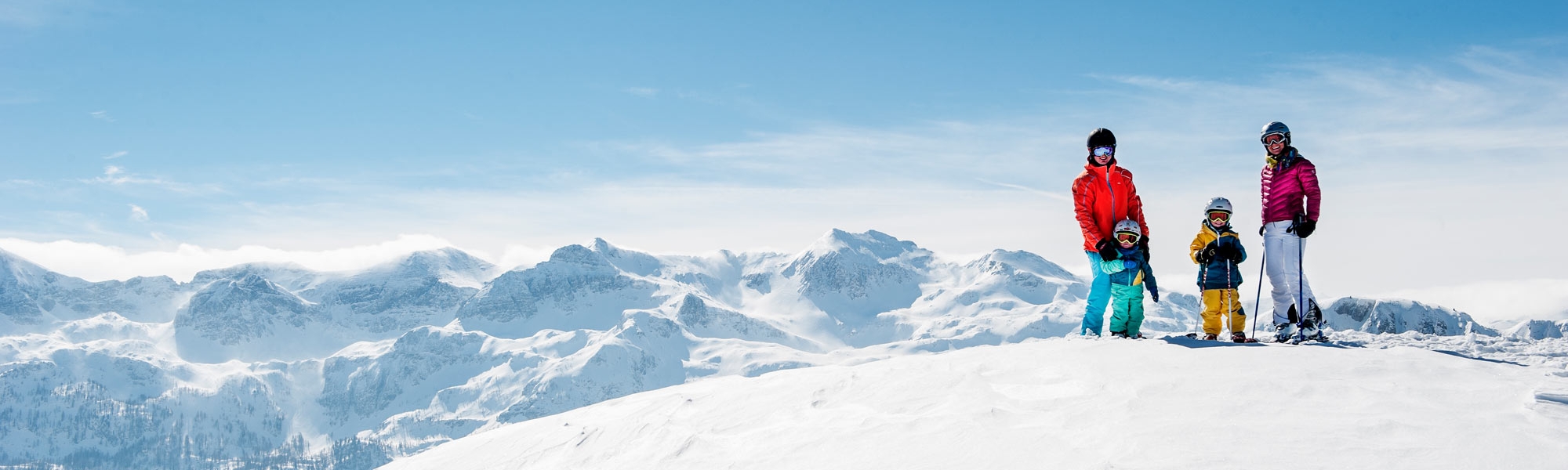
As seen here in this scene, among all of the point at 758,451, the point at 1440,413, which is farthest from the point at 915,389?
the point at 1440,413

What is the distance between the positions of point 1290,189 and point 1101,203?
2.45 metres

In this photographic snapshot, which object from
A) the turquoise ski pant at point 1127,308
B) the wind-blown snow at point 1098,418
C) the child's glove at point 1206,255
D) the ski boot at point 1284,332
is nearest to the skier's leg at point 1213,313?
the child's glove at point 1206,255

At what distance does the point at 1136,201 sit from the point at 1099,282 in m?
1.35

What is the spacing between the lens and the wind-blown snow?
6.76 m

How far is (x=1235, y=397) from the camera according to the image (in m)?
8.00

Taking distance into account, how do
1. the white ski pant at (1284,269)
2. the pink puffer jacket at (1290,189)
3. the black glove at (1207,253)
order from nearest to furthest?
the pink puffer jacket at (1290,189)
the white ski pant at (1284,269)
the black glove at (1207,253)

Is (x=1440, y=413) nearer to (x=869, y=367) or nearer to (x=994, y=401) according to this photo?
(x=994, y=401)

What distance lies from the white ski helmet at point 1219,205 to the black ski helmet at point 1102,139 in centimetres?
161

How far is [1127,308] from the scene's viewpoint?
13359 mm

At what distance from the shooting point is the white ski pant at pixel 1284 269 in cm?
1323

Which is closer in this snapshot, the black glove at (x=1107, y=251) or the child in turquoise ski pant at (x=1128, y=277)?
the black glove at (x=1107, y=251)

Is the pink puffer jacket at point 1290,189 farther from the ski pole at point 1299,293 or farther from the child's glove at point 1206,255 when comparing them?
the child's glove at point 1206,255

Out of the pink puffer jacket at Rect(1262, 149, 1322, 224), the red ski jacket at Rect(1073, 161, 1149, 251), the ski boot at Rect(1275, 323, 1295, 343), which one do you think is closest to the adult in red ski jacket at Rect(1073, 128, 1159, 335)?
the red ski jacket at Rect(1073, 161, 1149, 251)

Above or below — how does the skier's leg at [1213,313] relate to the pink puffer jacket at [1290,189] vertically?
below
